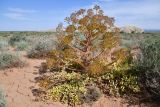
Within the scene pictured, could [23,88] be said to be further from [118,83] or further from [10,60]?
[118,83]

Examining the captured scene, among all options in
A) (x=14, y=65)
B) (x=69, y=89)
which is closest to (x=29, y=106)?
(x=69, y=89)

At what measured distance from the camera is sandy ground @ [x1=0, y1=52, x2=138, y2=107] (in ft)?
25.5

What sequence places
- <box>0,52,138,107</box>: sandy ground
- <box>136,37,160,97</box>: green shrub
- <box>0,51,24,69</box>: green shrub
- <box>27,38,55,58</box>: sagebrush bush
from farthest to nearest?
1. <box>27,38,55,58</box>: sagebrush bush
2. <box>0,51,24,69</box>: green shrub
3. <box>0,52,138,107</box>: sandy ground
4. <box>136,37,160,97</box>: green shrub

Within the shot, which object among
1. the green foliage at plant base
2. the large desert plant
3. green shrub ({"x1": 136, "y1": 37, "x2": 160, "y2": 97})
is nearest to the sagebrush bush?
the large desert plant

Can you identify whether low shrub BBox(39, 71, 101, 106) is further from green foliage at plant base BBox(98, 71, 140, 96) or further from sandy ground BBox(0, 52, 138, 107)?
green foliage at plant base BBox(98, 71, 140, 96)

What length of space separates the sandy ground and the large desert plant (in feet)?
2.96

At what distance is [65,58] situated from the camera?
8.58 m

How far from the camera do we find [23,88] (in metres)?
8.59

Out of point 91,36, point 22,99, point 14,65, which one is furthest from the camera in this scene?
point 14,65

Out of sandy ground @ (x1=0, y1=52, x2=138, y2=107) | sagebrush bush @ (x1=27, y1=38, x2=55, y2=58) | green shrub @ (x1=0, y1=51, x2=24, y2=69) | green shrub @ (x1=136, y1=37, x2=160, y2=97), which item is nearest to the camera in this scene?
green shrub @ (x1=136, y1=37, x2=160, y2=97)

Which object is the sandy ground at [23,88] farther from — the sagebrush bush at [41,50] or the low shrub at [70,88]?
the sagebrush bush at [41,50]

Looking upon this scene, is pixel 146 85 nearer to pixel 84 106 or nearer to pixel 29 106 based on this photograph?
pixel 84 106

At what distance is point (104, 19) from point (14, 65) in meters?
3.61

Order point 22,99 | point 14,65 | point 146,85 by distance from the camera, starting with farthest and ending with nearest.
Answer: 1. point 14,65
2. point 22,99
3. point 146,85
